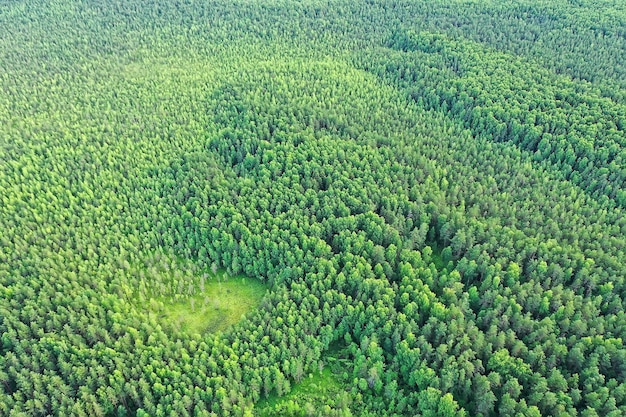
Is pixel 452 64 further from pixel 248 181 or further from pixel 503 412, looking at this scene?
pixel 503 412

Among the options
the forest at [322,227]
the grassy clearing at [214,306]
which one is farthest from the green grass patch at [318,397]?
the grassy clearing at [214,306]

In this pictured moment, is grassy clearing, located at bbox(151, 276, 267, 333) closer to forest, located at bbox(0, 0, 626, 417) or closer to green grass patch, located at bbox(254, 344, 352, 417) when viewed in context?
forest, located at bbox(0, 0, 626, 417)

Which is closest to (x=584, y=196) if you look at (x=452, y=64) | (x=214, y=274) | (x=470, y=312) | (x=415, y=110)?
(x=470, y=312)

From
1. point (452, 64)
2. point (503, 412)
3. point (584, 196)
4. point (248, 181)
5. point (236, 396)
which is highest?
point (452, 64)

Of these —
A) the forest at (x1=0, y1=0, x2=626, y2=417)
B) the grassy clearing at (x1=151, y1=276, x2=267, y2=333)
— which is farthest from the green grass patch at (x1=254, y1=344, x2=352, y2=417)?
the grassy clearing at (x1=151, y1=276, x2=267, y2=333)

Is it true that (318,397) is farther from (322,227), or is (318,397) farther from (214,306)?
(322,227)

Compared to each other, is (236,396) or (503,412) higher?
(503,412)
